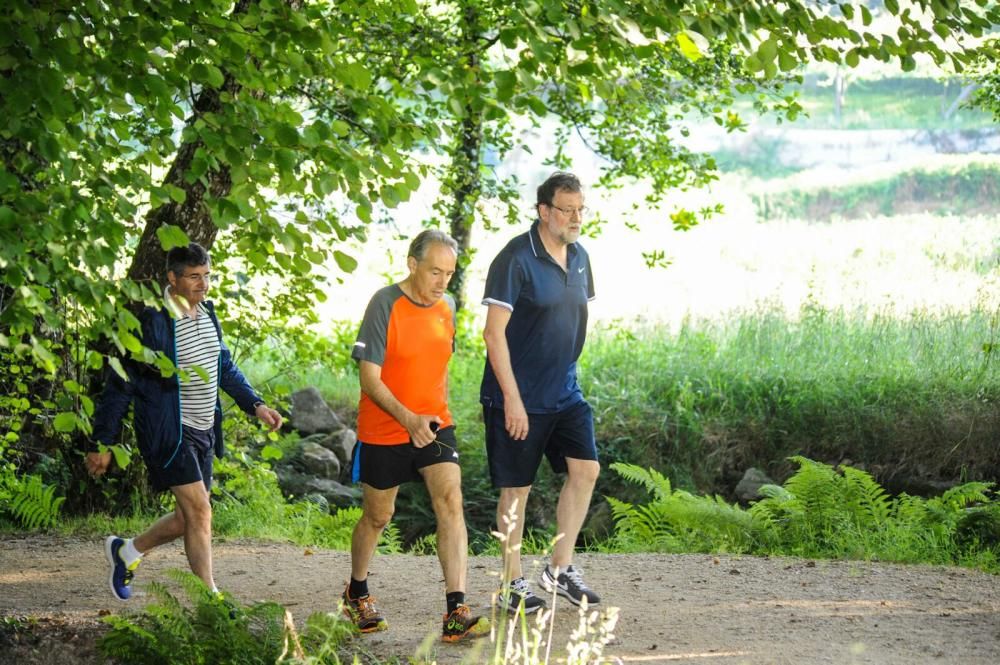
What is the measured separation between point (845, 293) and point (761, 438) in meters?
4.99

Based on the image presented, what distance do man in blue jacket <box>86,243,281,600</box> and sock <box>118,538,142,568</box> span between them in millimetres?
305

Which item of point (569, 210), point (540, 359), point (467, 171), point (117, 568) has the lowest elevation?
point (117, 568)

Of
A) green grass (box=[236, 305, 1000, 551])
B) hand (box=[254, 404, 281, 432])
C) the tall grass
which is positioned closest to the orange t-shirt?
hand (box=[254, 404, 281, 432])

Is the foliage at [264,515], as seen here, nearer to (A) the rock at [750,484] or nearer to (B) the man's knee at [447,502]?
(A) the rock at [750,484]

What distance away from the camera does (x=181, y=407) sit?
6.66 meters

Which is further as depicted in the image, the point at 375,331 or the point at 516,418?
the point at 516,418

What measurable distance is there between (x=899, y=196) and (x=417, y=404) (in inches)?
1295

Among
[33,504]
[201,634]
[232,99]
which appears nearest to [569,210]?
[232,99]

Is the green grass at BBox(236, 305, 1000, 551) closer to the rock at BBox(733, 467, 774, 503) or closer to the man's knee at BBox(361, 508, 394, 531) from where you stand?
the rock at BBox(733, 467, 774, 503)

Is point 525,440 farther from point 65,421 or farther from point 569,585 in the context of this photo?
point 65,421

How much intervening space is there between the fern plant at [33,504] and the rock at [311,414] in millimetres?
4399

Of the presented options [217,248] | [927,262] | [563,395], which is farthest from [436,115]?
[927,262]

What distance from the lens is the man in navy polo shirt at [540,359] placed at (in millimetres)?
6539

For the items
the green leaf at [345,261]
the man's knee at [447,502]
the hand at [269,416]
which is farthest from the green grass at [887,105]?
the green leaf at [345,261]
